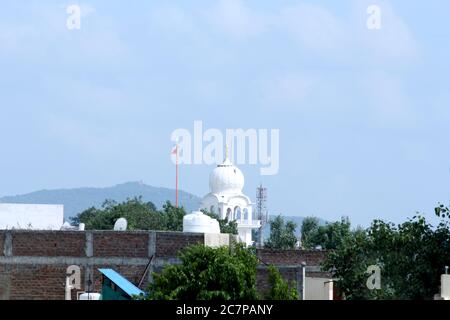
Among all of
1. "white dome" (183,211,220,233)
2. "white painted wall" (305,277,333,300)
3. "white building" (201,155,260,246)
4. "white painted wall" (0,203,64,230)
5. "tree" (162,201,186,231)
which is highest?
"white building" (201,155,260,246)

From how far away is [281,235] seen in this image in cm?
9356

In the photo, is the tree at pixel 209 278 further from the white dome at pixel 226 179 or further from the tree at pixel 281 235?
the white dome at pixel 226 179

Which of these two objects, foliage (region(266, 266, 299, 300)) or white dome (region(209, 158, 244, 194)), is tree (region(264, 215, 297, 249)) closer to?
white dome (region(209, 158, 244, 194))

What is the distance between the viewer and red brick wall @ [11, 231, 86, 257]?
38438 mm

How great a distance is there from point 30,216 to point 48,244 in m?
21.1

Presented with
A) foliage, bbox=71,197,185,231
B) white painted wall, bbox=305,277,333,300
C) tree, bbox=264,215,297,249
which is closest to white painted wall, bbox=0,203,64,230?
foliage, bbox=71,197,185,231

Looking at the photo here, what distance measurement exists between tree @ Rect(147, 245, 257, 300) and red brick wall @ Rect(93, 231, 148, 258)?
1334 cm

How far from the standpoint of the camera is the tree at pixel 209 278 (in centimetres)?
2255

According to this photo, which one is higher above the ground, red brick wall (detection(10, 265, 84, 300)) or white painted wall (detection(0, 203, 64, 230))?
white painted wall (detection(0, 203, 64, 230))

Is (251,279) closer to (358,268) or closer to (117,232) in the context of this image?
(358,268)

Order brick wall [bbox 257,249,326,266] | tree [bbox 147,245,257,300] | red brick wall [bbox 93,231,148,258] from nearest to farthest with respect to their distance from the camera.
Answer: tree [bbox 147,245,257,300] → red brick wall [bbox 93,231,148,258] → brick wall [bbox 257,249,326,266]

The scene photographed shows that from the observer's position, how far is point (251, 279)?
2338 cm

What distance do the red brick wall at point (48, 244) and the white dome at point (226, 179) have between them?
52.2 m
